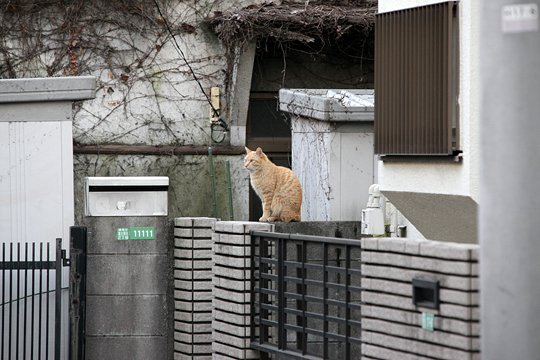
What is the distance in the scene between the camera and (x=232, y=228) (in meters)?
11.3

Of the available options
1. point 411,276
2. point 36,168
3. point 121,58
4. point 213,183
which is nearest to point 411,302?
point 411,276

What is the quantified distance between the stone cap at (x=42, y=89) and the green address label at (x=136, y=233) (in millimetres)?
1520

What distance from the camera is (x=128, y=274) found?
13234mm

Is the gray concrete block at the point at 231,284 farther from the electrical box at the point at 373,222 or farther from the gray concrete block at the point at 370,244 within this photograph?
the gray concrete block at the point at 370,244

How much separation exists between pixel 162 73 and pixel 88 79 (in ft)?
15.4

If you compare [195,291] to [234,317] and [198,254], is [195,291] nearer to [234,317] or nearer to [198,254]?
[198,254]

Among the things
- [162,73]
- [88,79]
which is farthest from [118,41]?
[88,79]

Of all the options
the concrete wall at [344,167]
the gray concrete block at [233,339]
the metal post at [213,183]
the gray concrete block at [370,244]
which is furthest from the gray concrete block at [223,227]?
the metal post at [213,183]

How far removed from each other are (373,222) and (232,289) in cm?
202

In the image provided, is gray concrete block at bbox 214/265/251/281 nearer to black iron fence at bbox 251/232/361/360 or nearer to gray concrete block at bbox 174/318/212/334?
black iron fence at bbox 251/232/361/360

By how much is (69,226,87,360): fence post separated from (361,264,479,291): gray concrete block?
194 inches

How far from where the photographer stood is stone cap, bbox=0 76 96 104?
12930 millimetres

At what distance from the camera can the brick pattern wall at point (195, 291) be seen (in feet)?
42.8

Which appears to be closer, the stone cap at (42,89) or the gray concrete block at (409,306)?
the gray concrete block at (409,306)
